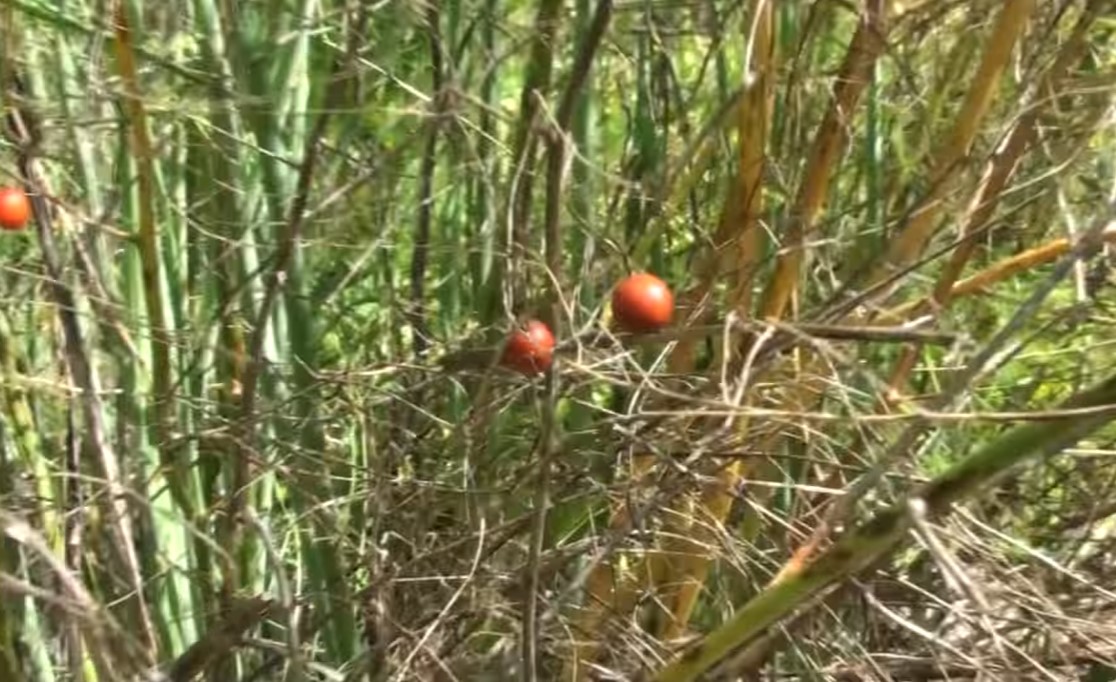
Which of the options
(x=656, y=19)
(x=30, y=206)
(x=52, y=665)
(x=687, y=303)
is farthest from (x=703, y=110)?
(x=52, y=665)

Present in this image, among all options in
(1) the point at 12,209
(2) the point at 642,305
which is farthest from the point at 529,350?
(1) the point at 12,209

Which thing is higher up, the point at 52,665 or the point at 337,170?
the point at 337,170

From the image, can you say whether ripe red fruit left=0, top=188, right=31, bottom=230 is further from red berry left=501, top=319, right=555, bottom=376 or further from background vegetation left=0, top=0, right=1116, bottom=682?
red berry left=501, top=319, right=555, bottom=376

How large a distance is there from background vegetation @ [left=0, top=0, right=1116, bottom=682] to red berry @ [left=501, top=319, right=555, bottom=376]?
27mm

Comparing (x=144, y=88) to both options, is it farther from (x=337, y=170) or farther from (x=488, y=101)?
(x=488, y=101)

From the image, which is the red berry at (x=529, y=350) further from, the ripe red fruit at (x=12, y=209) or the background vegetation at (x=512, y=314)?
the ripe red fruit at (x=12, y=209)

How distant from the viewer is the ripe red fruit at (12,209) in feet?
5.04

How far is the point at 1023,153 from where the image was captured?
5.31ft

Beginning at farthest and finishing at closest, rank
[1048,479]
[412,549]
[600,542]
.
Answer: [1048,479], [412,549], [600,542]

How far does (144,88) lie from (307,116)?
16 cm

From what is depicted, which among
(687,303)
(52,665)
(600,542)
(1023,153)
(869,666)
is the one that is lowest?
(52,665)

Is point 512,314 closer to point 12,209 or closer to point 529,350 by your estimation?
point 529,350

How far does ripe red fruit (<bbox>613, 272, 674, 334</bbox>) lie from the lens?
4.25 feet

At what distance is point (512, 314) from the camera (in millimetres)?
1439
